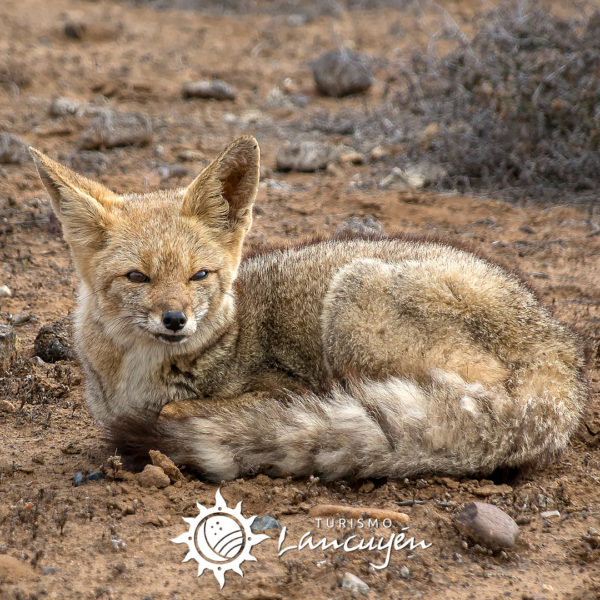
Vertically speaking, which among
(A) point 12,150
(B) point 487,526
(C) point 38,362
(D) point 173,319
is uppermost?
(D) point 173,319

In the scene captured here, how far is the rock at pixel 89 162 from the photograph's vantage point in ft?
29.2

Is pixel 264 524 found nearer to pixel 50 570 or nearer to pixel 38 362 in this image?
pixel 50 570

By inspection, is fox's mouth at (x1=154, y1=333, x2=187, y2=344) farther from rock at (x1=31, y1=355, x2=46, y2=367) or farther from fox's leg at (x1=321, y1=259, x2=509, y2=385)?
rock at (x1=31, y1=355, x2=46, y2=367)

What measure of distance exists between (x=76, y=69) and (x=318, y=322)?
8914 mm

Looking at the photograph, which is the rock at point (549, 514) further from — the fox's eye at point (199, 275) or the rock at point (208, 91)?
the rock at point (208, 91)

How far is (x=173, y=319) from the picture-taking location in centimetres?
417

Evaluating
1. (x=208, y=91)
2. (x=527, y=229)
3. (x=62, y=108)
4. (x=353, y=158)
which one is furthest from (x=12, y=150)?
(x=527, y=229)

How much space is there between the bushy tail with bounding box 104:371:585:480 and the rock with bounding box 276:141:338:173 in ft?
17.8

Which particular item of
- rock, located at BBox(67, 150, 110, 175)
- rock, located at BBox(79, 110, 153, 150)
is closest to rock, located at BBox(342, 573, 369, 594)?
rock, located at BBox(67, 150, 110, 175)

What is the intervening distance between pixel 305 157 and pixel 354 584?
6578 mm

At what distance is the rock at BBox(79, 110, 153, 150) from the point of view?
951 cm

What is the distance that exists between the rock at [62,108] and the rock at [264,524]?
7969mm

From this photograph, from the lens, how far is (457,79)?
9.30m

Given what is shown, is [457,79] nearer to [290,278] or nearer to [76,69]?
[290,278]
